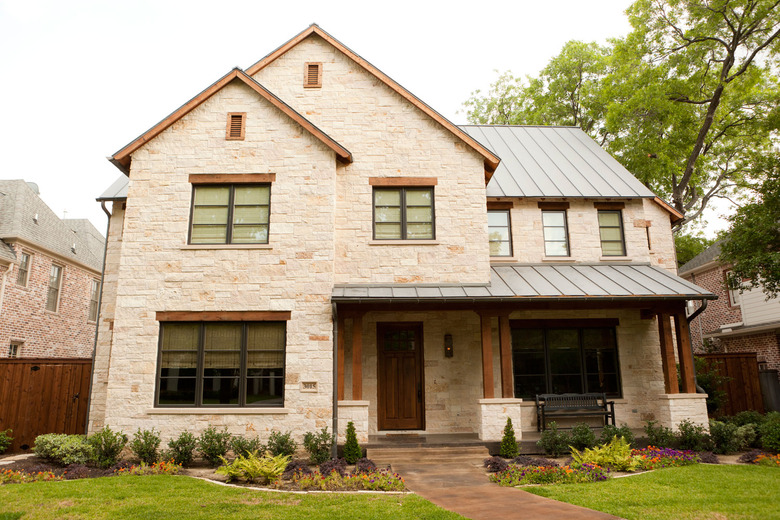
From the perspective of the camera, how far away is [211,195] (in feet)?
38.4

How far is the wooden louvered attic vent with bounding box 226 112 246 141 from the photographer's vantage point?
1185cm

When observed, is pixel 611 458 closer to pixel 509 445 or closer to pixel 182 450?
pixel 509 445

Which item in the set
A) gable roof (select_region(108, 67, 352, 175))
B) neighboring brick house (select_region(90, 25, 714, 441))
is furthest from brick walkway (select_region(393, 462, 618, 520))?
gable roof (select_region(108, 67, 352, 175))

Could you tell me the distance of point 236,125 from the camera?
1193 centimetres

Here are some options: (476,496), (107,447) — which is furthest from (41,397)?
(476,496)

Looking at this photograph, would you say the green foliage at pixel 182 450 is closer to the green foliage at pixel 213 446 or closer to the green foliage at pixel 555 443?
the green foliage at pixel 213 446

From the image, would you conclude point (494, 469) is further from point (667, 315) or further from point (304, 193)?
point (304, 193)

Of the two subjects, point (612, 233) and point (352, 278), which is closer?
point (352, 278)

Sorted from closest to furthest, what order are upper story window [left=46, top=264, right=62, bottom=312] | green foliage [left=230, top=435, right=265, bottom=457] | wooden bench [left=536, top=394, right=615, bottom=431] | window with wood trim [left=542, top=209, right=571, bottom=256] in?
green foliage [left=230, top=435, right=265, bottom=457] → wooden bench [left=536, top=394, right=615, bottom=431] → window with wood trim [left=542, top=209, right=571, bottom=256] → upper story window [left=46, top=264, right=62, bottom=312]

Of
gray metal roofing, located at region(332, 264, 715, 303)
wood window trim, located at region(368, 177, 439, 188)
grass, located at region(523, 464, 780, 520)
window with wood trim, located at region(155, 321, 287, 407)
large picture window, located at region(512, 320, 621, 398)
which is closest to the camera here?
grass, located at region(523, 464, 780, 520)

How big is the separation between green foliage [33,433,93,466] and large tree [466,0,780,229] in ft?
65.9

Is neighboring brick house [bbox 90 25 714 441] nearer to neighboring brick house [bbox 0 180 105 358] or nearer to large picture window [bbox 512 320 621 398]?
large picture window [bbox 512 320 621 398]

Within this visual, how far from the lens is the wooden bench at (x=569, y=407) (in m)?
11.6

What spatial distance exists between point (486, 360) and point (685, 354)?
4.82m
